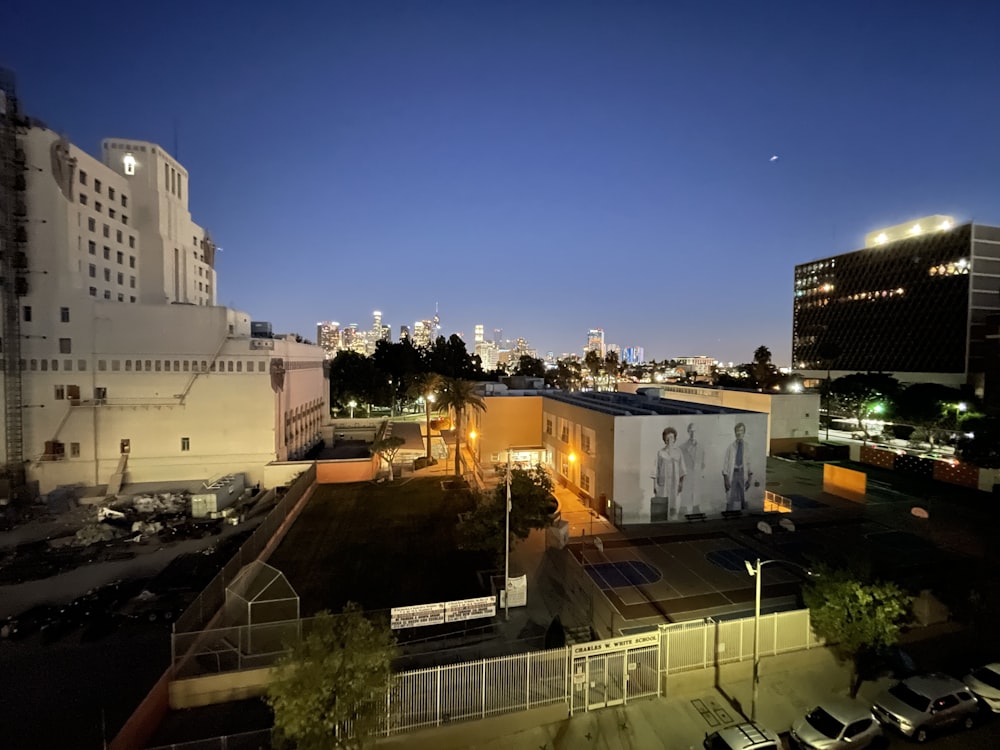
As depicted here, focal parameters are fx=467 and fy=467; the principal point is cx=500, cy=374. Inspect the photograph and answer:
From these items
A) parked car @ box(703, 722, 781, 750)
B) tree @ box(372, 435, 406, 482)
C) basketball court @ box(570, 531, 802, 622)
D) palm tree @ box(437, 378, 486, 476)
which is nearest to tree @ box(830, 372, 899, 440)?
basketball court @ box(570, 531, 802, 622)

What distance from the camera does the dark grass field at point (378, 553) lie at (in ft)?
66.5

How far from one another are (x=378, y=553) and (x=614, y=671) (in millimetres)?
14940

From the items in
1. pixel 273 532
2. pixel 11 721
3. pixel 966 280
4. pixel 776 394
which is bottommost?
pixel 11 721

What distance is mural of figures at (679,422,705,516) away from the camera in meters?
30.2

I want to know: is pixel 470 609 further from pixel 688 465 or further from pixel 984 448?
pixel 984 448

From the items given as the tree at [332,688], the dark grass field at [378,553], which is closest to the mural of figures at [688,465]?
the dark grass field at [378,553]

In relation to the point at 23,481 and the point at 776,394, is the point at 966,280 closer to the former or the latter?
the point at 776,394

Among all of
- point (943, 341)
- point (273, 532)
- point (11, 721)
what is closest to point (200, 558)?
point (273, 532)

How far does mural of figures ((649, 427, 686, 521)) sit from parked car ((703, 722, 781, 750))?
738 inches

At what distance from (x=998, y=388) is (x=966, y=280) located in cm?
2341

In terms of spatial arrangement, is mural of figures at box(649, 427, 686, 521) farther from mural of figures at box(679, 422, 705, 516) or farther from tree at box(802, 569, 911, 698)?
tree at box(802, 569, 911, 698)

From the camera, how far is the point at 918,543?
86.7ft

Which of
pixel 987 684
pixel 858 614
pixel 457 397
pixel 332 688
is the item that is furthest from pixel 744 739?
pixel 457 397

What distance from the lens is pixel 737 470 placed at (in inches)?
1227
